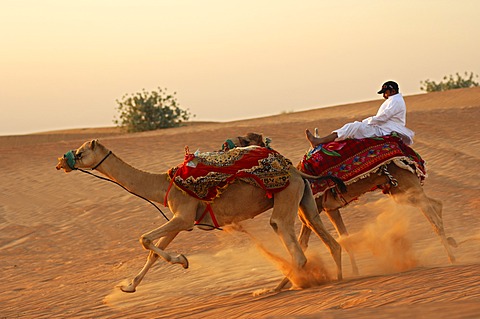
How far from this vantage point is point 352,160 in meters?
10.4

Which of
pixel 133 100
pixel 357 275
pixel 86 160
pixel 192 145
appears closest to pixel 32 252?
pixel 86 160

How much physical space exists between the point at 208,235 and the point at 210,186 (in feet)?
21.9

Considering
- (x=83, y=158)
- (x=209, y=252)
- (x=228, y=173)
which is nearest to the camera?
(x=228, y=173)

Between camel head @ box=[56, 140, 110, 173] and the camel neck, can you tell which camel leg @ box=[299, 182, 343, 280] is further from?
camel head @ box=[56, 140, 110, 173]

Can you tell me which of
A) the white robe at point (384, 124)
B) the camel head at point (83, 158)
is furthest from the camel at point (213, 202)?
the white robe at point (384, 124)

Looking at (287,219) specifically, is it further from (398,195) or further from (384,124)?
(384,124)

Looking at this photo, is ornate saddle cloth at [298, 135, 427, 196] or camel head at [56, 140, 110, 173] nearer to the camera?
camel head at [56, 140, 110, 173]

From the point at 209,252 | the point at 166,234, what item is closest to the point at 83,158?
the point at 166,234

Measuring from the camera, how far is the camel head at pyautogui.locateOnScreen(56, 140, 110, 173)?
9.41 metres

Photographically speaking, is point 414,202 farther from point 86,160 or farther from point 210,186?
point 86,160

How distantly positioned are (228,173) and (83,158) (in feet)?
5.63

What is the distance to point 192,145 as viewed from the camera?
81.0 ft

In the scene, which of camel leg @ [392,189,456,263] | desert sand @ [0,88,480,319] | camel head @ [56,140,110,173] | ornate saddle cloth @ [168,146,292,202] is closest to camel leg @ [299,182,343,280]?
desert sand @ [0,88,480,319]

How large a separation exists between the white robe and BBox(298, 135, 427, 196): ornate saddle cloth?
18 centimetres
